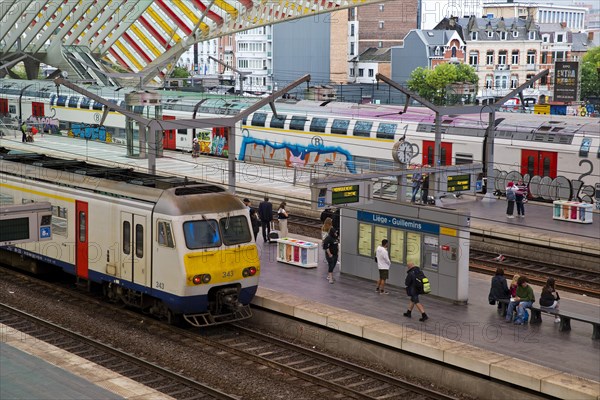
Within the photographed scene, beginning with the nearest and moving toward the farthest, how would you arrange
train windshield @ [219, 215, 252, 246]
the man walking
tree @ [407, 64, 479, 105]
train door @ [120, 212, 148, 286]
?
train windshield @ [219, 215, 252, 246]
train door @ [120, 212, 148, 286]
the man walking
tree @ [407, 64, 479, 105]

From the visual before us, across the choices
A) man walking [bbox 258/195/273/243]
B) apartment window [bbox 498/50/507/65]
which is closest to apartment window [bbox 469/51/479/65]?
apartment window [bbox 498/50/507/65]

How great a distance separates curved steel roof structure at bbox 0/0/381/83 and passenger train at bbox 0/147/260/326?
29065 mm

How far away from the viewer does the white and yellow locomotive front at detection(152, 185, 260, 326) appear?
689 inches

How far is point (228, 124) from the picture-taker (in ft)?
79.7

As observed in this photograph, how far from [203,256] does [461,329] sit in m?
4.95

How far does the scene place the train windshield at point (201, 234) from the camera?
1755 cm

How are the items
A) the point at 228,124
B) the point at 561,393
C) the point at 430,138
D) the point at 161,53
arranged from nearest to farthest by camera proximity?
the point at 561,393
the point at 228,124
the point at 430,138
the point at 161,53

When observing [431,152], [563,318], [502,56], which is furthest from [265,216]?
[502,56]

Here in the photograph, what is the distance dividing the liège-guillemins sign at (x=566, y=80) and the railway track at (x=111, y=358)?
43052 millimetres

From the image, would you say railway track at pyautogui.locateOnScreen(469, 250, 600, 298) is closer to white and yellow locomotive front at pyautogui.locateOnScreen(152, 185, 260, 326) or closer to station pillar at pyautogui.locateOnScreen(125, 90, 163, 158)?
white and yellow locomotive front at pyautogui.locateOnScreen(152, 185, 260, 326)

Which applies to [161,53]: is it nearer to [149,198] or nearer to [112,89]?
[112,89]

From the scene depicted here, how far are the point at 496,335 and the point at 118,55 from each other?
48.3m

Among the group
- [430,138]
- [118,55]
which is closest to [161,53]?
[118,55]

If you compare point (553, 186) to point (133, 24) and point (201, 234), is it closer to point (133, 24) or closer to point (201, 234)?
point (201, 234)
